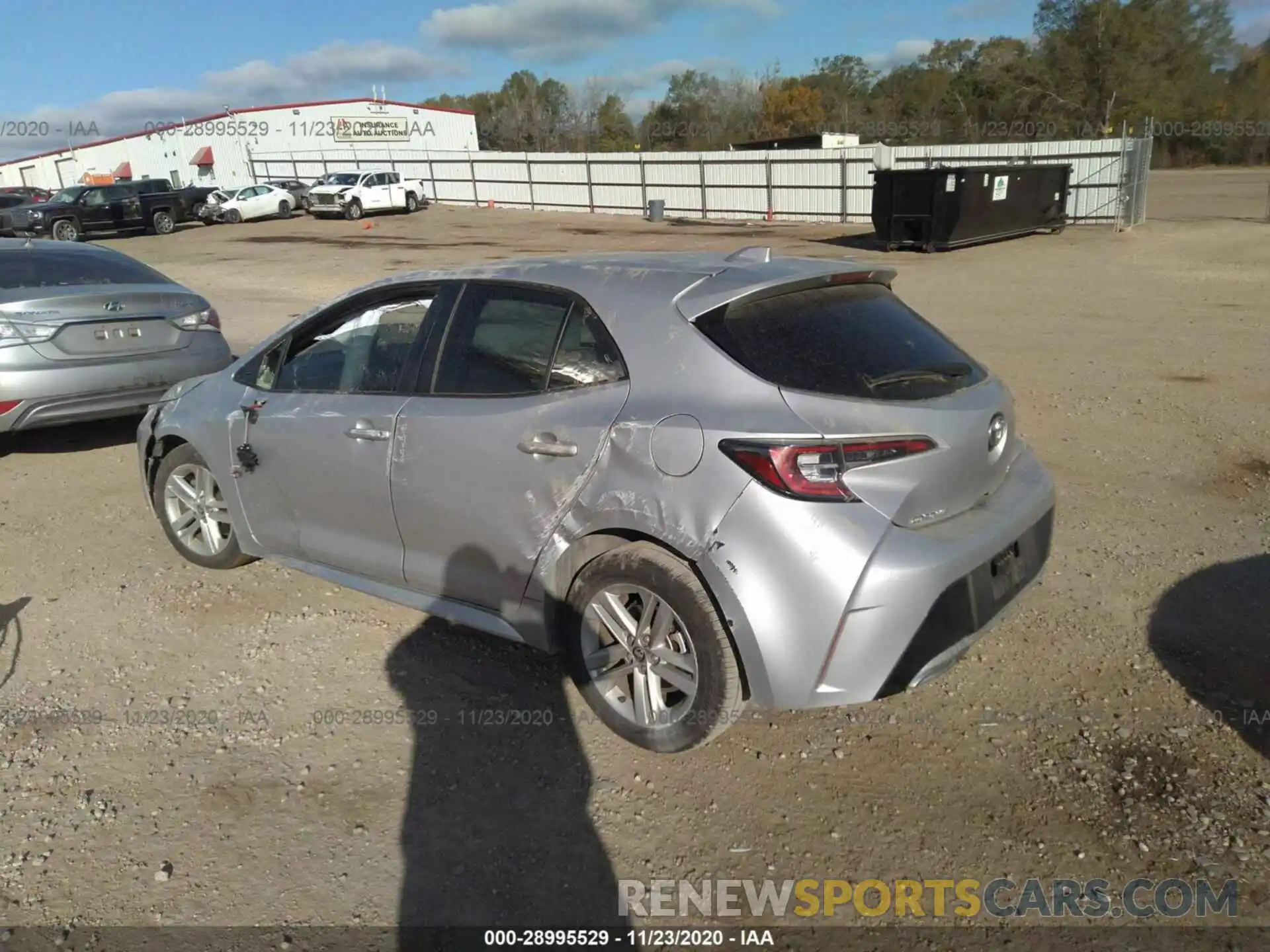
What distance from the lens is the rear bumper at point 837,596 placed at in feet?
8.87

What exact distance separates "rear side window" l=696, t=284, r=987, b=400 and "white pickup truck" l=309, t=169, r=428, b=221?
36.6m

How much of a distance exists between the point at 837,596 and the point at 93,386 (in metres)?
5.78

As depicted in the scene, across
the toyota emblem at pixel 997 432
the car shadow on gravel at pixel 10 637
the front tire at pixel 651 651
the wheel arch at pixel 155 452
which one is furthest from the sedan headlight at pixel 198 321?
the toyota emblem at pixel 997 432

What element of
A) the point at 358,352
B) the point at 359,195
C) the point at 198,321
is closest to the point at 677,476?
the point at 358,352

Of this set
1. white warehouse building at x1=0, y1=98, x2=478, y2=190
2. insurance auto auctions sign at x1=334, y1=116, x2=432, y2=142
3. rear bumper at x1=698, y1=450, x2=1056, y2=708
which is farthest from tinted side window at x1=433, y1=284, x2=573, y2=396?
insurance auto auctions sign at x1=334, y1=116, x2=432, y2=142

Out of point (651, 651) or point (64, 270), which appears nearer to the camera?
point (651, 651)

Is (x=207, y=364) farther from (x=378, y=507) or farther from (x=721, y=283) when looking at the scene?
(x=721, y=283)

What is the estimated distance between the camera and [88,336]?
6.41m

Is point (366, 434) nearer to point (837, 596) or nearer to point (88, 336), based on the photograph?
point (837, 596)

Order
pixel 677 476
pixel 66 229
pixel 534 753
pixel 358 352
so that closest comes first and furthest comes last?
1. pixel 677 476
2. pixel 534 753
3. pixel 358 352
4. pixel 66 229

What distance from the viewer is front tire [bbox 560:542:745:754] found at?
291 cm

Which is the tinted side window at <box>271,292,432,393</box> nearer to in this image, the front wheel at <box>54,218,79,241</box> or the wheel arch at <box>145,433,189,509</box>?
the wheel arch at <box>145,433,189,509</box>

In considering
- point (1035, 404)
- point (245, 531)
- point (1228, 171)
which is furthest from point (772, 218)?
point (1228, 171)

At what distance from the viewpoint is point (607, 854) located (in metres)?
2.79
